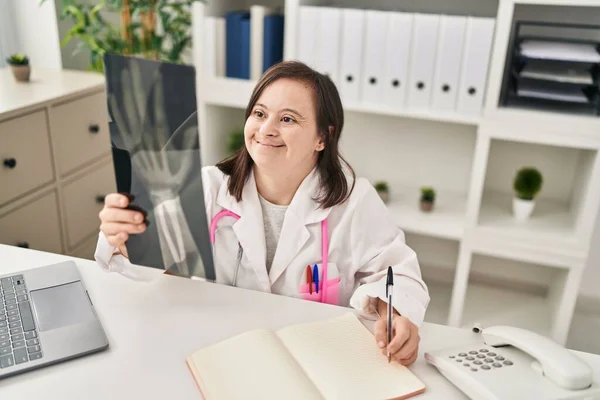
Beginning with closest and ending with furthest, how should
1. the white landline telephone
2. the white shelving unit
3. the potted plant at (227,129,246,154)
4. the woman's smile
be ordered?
the white landline telephone < the woman's smile < the white shelving unit < the potted plant at (227,129,246,154)

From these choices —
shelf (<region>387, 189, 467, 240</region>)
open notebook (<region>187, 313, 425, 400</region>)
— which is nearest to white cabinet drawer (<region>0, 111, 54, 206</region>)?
open notebook (<region>187, 313, 425, 400</region>)

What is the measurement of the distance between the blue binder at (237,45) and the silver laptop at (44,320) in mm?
1259

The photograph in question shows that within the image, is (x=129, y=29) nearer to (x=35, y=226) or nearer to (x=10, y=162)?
(x=10, y=162)

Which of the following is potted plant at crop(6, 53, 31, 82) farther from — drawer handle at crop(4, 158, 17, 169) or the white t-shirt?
the white t-shirt

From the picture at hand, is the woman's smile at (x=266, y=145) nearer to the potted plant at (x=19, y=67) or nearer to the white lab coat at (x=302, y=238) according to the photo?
the white lab coat at (x=302, y=238)

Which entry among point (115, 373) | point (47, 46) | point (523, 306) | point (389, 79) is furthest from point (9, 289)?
point (523, 306)

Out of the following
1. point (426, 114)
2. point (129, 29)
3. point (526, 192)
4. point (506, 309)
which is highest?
point (129, 29)

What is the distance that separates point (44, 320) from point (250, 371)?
0.38 meters

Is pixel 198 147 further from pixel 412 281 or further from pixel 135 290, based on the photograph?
pixel 412 281

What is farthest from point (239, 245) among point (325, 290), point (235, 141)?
point (235, 141)

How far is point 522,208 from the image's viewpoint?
203 cm

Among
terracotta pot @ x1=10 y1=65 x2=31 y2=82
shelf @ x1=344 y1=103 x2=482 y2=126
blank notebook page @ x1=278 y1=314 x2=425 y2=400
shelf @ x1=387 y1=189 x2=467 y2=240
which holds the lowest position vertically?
shelf @ x1=387 y1=189 x2=467 y2=240

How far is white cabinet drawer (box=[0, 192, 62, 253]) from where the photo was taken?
5.75ft

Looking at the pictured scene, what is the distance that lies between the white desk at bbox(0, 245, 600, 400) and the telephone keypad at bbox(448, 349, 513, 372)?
0.14 ft
